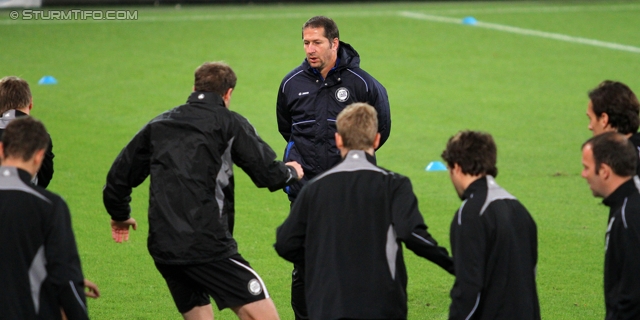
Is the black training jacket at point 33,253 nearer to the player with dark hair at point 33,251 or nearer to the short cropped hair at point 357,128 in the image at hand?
the player with dark hair at point 33,251

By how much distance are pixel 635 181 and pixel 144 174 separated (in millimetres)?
2753

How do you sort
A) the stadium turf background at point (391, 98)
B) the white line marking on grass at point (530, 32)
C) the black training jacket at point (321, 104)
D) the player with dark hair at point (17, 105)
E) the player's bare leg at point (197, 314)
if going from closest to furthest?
the player's bare leg at point (197, 314) → the player with dark hair at point (17, 105) → the black training jacket at point (321, 104) → the stadium turf background at point (391, 98) → the white line marking on grass at point (530, 32)

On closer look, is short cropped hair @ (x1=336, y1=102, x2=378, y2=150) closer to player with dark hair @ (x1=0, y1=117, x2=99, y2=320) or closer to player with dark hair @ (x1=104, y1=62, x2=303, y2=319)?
player with dark hair @ (x1=104, y1=62, x2=303, y2=319)

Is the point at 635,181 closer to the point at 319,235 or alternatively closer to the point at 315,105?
the point at 319,235

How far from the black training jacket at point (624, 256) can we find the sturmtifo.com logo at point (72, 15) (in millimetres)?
21145

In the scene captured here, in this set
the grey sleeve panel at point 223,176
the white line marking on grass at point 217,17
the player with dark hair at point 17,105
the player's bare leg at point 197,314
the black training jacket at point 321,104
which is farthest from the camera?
the white line marking on grass at point 217,17

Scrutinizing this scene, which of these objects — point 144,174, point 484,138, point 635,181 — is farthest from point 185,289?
point 635,181

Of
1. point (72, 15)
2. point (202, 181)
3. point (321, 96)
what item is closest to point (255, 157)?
point (202, 181)

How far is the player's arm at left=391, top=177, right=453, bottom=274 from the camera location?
4628 millimetres

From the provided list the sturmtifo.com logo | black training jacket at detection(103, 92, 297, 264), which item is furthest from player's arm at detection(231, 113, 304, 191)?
the sturmtifo.com logo

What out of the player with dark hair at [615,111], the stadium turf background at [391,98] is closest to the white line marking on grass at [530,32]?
the stadium turf background at [391,98]

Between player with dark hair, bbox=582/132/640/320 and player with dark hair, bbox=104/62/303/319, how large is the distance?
1865 mm

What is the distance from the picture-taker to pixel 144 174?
5.61 metres

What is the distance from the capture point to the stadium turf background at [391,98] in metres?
8.29
